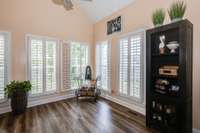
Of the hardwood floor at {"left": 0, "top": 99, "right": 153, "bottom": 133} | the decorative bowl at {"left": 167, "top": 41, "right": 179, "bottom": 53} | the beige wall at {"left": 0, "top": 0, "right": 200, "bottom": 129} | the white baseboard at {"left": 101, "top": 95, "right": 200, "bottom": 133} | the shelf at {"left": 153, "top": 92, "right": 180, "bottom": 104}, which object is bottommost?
the hardwood floor at {"left": 0, "top": 99, "right": 153, "bottom": 133}

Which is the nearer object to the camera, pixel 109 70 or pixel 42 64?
pixel 42 64

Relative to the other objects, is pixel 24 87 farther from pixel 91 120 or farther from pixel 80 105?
pixel 91 120

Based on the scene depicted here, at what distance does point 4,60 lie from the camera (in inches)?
139

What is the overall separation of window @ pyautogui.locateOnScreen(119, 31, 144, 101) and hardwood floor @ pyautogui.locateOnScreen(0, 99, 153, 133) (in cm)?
58

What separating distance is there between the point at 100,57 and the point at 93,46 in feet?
2.33

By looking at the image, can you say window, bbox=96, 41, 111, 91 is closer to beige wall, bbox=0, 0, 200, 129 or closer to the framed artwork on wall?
beige wall, bbox=0, 0, 200, 129

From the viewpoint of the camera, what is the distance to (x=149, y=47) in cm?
266

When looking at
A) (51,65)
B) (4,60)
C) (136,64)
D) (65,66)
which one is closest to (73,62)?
(65,66)

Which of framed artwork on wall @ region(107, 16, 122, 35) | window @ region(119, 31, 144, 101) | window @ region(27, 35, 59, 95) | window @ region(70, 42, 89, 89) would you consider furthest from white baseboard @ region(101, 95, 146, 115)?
framed artwork on wall @ region(107, 16, 122, 35)

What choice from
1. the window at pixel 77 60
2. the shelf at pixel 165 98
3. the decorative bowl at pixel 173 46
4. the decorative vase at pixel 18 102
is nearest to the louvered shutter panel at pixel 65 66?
the window at pixel 77 60

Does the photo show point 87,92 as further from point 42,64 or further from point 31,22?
point 31,22

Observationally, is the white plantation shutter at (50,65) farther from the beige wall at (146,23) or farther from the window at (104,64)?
the beige wall at (146,23)

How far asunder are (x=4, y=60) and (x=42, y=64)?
986 mm

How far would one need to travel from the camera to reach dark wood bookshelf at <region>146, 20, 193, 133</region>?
2112mm
